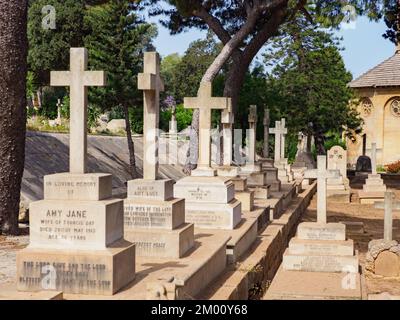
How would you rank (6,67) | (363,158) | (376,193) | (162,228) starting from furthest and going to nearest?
1. (363,158)
2. (376,193)
3. (6,67)
4. (162,228)

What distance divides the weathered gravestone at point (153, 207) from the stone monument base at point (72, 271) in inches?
63.9

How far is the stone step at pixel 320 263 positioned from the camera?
345 inches

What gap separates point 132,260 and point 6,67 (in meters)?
6.07

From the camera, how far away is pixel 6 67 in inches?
424

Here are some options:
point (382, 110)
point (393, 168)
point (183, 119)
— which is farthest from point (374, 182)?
point (183, 119)

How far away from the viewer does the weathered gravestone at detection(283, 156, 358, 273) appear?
884 cm

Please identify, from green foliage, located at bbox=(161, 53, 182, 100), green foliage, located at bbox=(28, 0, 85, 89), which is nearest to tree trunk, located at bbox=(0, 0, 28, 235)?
green foliage, located at bbox=(28, 0, 85, 89)

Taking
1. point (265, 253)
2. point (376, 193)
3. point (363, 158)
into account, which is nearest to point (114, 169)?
point (376, 193)

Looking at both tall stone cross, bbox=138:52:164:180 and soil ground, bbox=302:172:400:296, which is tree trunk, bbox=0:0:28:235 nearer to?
tall stone cross, bbox=138:52:164:180

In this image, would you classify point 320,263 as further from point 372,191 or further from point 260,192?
point 372,191

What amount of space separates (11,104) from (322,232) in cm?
612

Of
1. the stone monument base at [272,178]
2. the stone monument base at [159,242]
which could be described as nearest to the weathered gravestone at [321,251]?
the stone monument base at [159,242]

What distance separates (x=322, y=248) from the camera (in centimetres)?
908

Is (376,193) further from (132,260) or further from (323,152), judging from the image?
(132,260)
